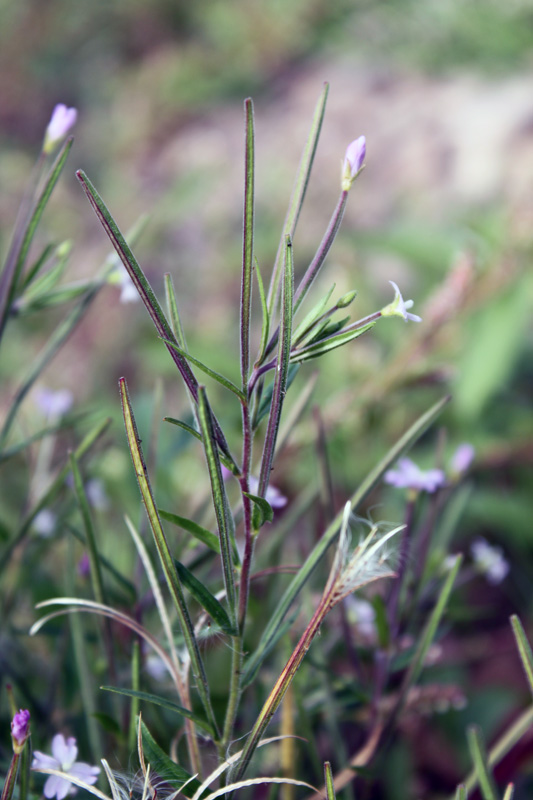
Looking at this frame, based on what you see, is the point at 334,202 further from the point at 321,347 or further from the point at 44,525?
the point at 321,347

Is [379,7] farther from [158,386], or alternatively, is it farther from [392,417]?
[158,386]

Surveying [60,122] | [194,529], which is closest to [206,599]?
[194,529]

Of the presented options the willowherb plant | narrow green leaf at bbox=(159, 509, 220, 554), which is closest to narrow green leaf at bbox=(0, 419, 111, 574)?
the willowherb plant

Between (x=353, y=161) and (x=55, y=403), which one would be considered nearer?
(x=353, y=161)

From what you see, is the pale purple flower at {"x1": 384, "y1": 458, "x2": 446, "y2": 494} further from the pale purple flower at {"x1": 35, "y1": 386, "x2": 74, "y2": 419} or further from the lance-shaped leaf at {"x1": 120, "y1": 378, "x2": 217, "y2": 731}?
the pale purple flower at {"x1": 35, "y1": 386, "x2": 74, "y2": 419}

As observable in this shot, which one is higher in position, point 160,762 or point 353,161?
point 353,161

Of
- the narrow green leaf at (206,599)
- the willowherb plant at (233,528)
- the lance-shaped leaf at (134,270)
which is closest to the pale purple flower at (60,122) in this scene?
Answer: the willowherb plant at (233,528)

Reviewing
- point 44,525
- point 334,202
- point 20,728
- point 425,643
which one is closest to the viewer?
point 20,728
